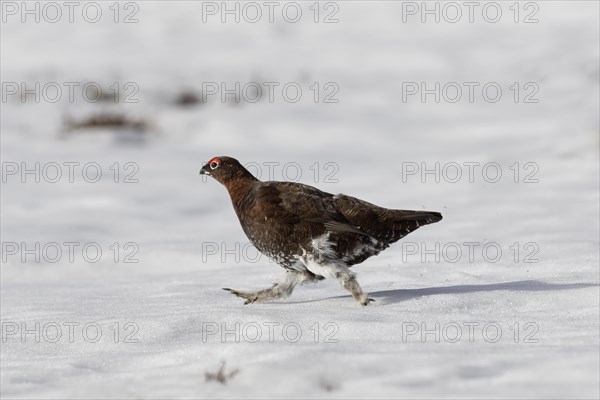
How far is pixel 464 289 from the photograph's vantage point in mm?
5684

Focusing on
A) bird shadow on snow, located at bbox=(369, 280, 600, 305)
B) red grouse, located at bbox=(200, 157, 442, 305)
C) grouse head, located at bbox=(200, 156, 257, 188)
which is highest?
grouse head, located at bbox=(200, 156, 257, 188)

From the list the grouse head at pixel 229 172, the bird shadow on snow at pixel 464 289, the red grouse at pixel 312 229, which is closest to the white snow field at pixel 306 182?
the bird shadow on snow at pixel 464 289

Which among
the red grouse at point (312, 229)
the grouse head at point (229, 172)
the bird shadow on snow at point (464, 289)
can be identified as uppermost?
the grouse head at point (229, 172)

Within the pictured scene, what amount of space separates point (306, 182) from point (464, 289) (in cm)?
591

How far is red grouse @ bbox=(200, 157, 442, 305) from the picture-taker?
5438mm

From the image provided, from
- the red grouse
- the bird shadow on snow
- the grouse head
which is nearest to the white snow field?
the bird shadow on snow

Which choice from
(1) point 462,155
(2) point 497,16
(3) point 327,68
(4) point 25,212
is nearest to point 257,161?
A: (1) point 462,155

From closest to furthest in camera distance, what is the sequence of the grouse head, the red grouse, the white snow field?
the white snow field → the red grouse → the grouse head

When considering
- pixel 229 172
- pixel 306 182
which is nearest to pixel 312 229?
pixel 229 172

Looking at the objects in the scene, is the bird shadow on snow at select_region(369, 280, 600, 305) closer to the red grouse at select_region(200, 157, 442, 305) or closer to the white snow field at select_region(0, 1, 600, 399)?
the white snow field at select_region(0, 1, 600, 399)

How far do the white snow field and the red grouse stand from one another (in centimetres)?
23

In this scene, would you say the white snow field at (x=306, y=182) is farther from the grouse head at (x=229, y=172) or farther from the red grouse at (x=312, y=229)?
the grouse head at (x=229, y=172)

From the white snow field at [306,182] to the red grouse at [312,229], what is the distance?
229mm

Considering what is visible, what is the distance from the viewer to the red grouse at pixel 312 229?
5.44m
